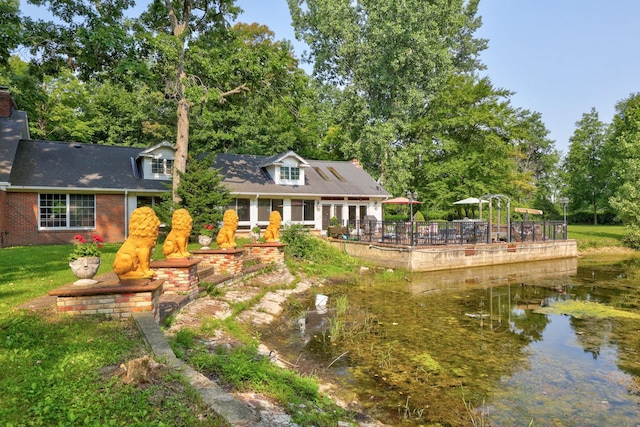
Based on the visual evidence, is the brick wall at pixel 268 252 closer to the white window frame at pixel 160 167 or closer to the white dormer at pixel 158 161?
the white dormer at pixel 158 161

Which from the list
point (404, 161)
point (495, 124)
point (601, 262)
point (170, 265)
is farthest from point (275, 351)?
point (495, 124)

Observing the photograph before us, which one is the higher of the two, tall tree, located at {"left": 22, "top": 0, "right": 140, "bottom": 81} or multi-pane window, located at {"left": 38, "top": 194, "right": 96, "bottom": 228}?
tall tree, located at {"left": 22, "top": 0, "right": 140, "bottom": 81}

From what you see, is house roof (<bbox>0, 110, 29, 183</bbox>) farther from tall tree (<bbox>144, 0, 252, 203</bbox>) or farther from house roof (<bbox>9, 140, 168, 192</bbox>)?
tall tree (<bbox>144, 0, 252, 203</bbox>)

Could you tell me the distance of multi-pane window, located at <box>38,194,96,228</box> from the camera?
1761 centimetres

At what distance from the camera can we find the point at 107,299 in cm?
559

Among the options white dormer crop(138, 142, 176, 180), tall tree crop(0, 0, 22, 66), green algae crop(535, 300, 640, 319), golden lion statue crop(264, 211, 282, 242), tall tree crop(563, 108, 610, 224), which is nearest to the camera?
green algae crop(535, 300, 640, 319)

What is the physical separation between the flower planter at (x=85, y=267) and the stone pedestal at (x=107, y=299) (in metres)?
0.30

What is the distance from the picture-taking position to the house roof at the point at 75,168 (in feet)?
57.8

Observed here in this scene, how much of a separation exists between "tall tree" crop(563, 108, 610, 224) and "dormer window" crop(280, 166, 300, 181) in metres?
33.6

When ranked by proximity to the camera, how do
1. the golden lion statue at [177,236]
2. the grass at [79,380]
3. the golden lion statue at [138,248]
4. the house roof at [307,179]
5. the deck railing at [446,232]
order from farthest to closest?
1. the house roof at [307,179]
2. the deck railing at [446,232]
3. the golden lion statue at [177,236]
4. the golden lion statue at [138,248]
5. the grass at [79,380]

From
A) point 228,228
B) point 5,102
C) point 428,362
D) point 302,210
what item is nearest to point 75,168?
point 5,102

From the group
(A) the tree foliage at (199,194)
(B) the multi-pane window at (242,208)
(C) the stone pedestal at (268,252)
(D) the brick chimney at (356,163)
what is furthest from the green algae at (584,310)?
(D) the brick chimney at (356,163)

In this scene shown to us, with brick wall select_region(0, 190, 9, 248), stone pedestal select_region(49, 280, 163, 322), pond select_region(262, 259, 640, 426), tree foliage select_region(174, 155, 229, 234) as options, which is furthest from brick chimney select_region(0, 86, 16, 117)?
stone pedestal select_region(49, 280, 163, 322)

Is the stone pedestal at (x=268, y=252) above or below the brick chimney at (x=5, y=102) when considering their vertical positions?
below
